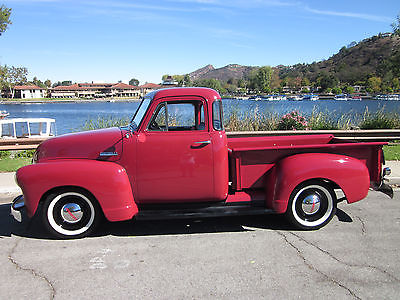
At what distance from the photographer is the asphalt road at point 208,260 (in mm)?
3012

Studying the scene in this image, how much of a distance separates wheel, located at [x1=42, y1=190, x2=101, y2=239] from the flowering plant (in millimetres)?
8989

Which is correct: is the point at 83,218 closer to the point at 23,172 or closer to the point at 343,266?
the point at 23,172

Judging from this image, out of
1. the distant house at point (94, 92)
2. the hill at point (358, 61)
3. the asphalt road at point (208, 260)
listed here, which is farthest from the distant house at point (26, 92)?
the asphalt road at point (208, 260)

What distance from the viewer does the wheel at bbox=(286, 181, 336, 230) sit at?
4.34 m

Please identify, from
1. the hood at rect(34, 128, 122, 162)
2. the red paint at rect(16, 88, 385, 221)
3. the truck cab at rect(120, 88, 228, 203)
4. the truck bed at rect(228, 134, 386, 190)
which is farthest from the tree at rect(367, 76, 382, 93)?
the hood at rect(34, 128, 122, 162)

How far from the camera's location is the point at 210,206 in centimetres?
434

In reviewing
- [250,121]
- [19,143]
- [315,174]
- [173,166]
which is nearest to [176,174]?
[173,166]

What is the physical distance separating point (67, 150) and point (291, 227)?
127 inches

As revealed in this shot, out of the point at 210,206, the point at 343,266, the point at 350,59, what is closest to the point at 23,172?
the point at 210,206

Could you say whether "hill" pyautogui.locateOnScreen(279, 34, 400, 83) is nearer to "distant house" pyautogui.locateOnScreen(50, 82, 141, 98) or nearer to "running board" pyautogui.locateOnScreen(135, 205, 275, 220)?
"distant house" pyautogui.locateOnScreen(50, 82, 141, 98)

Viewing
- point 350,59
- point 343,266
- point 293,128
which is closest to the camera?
point 343,266

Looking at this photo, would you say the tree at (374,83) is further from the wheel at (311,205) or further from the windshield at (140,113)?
the windshield at (140,113)

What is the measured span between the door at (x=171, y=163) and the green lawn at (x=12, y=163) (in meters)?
5.30

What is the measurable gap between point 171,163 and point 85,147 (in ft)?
3.79
